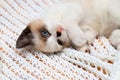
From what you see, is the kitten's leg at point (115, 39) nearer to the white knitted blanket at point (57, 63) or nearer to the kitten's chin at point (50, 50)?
the white knitted blanket at point (57, 63)

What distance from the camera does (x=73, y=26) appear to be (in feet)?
3.74

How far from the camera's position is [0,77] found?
Result: 1.08 meters

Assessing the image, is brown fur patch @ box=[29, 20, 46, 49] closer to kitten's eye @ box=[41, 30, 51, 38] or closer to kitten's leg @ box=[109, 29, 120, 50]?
kitten's eye @ box=[41, 30, 51, 38]

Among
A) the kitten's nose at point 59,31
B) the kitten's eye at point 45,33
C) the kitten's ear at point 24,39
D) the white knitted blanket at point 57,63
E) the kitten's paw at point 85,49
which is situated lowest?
the white knitted blanket at point 57,63

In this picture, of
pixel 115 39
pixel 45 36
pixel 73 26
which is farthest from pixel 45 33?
pixel 115 39

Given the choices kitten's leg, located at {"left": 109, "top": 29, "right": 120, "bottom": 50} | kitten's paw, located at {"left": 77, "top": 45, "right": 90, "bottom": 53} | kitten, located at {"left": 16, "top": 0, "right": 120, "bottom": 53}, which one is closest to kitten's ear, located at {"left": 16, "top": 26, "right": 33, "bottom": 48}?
kitten, located at {"left": 16, "top": 0, "right": 120, "bottom": 53}

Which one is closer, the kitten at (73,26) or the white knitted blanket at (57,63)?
the white knitted blanket at (57,63)

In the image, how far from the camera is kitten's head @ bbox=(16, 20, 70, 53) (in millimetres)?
1118

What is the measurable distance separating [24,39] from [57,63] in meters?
0.19

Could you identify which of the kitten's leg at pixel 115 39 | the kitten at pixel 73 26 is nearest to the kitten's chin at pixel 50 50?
the kitten at pixel 73 26

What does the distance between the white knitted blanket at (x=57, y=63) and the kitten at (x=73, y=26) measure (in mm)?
45

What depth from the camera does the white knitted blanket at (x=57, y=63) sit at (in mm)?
1007

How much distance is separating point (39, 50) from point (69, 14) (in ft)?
0.75

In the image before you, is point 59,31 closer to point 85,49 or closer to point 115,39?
point 85,49
